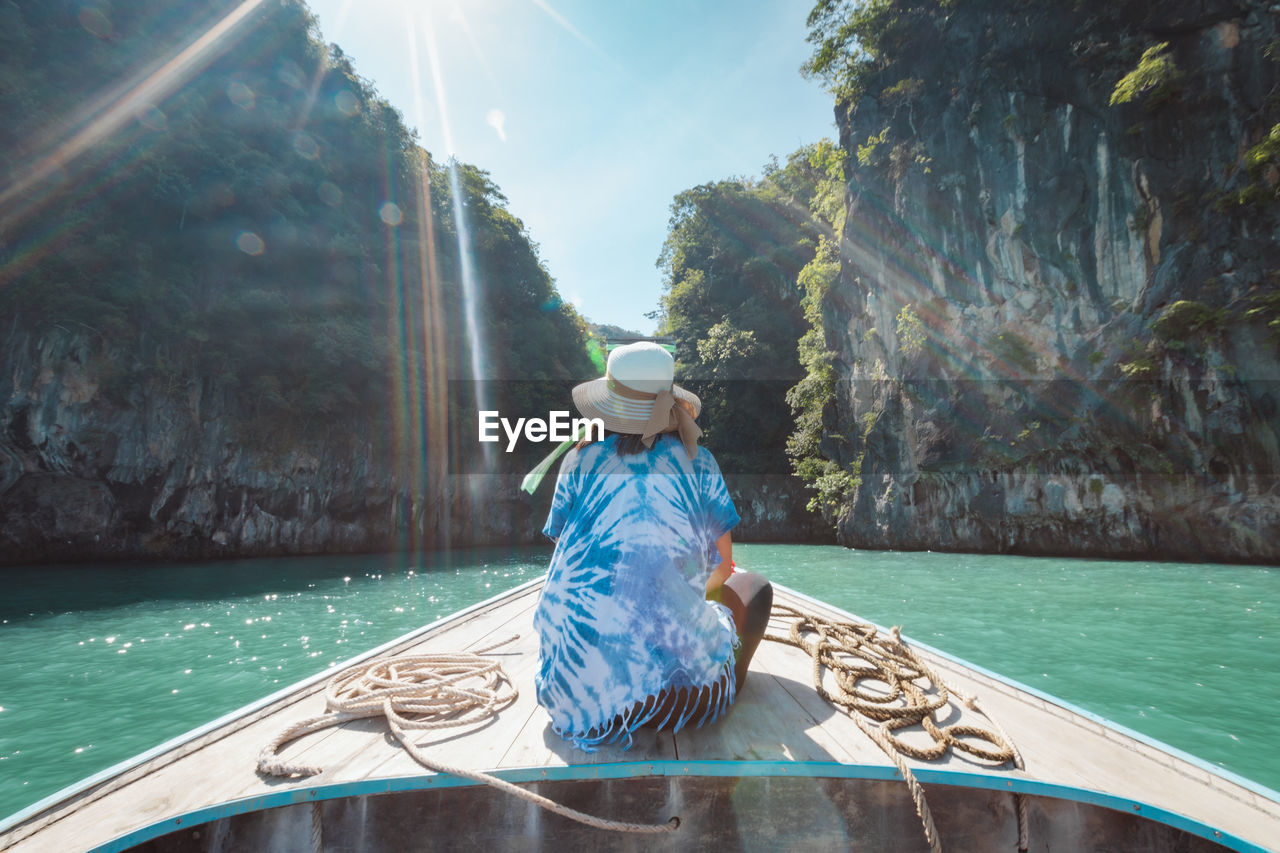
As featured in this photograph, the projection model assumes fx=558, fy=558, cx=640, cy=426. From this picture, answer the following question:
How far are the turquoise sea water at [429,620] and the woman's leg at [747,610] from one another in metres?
2.87

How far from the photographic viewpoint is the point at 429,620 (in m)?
6.75

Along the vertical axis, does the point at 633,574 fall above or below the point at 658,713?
above

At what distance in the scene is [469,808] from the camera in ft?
4.75

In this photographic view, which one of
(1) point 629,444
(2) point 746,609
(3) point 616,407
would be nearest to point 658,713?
(2) point 746,609

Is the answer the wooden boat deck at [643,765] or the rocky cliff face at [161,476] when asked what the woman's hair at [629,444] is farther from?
the rocky cliff face at [161,476]

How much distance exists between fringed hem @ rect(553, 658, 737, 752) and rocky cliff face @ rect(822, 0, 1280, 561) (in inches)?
546

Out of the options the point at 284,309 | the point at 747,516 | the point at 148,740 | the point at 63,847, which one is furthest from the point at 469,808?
the point at 747,516

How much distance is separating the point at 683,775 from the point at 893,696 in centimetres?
100

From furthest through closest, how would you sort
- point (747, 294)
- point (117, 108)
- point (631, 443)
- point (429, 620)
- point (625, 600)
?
point (747, 294) < point (117, 108) < point (429, 620) < point (631, 443) < point (625, 600)

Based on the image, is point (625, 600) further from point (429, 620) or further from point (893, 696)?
point (429, 620)

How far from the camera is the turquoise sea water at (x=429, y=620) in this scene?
343 centimetres

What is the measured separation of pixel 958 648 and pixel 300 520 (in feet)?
51.2

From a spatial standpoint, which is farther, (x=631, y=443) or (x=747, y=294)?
(x=747, y=294)

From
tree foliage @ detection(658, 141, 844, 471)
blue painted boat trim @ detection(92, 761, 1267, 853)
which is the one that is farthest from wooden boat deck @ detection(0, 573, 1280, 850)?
tree foliage @ detection(658, 141, 844, 471)
